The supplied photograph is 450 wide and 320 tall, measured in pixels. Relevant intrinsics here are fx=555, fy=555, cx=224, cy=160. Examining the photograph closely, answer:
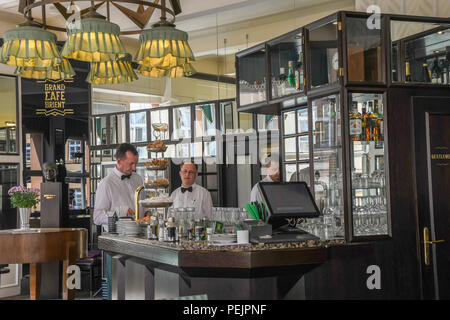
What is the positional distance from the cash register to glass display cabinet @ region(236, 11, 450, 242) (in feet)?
0.89

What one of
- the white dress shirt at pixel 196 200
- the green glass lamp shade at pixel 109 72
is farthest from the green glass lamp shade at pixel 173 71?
the white dress shirt at pixel 196 200

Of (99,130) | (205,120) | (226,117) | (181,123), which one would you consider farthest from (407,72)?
(99,130)

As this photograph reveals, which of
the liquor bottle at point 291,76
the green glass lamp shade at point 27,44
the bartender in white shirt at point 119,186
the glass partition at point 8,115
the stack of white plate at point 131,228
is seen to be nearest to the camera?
the green glass lamp shade at point 27,44

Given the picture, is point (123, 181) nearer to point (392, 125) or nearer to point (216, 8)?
point (216, 8)

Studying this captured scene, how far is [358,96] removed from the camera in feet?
13.4

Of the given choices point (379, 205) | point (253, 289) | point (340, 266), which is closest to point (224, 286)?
point (253, 289)

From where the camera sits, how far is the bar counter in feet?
11.5

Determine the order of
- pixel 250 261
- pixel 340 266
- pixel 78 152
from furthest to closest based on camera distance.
Result: pixel 78 152, pixel 340 266, pixel 250 261

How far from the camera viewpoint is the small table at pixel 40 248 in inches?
246

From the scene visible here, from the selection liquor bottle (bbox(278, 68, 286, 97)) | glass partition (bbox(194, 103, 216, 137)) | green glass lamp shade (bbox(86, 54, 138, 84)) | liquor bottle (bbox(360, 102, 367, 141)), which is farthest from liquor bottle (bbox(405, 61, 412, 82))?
glass partition (bbox(194, 103, 216, 137))

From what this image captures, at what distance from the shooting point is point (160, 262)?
3.93 m

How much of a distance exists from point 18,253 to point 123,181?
4.67 feet

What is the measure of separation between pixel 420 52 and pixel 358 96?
2.43 feet

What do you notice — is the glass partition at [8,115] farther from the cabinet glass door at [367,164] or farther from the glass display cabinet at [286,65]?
the cabinet glass door at [367,164]
